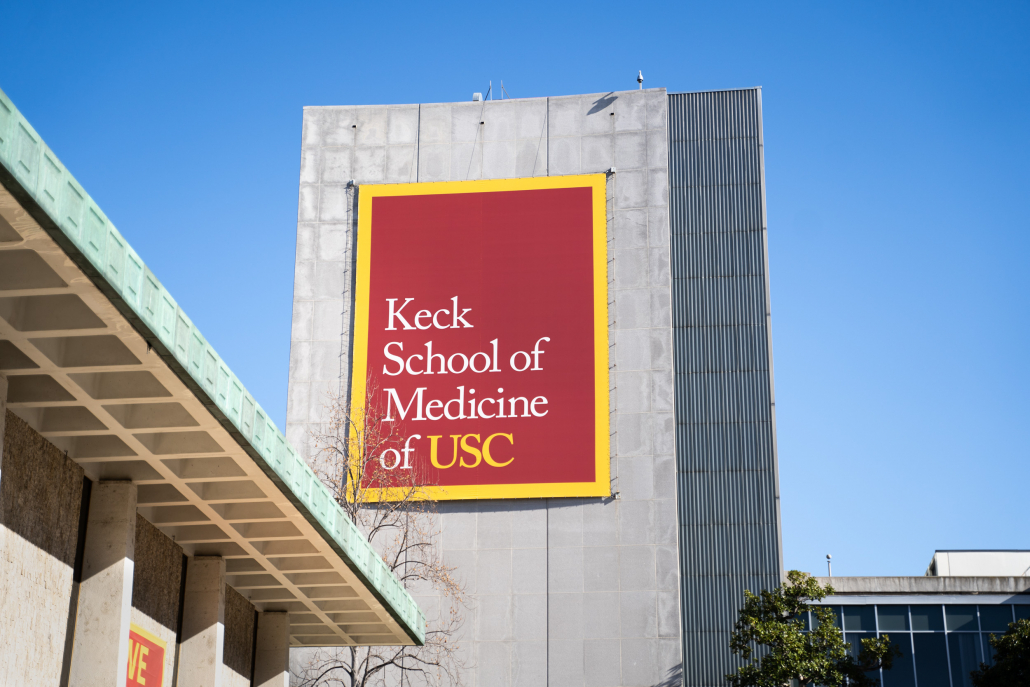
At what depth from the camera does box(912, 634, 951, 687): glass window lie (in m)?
48.8

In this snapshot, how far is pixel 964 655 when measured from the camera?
161 feet

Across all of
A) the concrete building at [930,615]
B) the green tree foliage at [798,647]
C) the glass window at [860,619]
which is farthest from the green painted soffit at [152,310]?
the concrete building at [930,615]

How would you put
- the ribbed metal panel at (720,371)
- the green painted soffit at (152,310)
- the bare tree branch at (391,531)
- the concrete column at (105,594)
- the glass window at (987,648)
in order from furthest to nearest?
the glass window at (987,648) < the ribbed metal panel at (720,371) < the bare tree branch at (391,531) < the concrete column at (105,594) < the green painted soffit at (152,310)

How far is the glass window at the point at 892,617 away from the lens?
49531 millimetres

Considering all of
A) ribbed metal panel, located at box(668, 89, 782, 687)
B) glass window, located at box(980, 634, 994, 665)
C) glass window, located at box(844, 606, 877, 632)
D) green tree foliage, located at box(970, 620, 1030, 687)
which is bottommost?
green tree foliage, located at box(970, 620, 1030, 687)

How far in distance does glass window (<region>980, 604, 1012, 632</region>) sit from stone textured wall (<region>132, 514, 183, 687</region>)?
1358 inches

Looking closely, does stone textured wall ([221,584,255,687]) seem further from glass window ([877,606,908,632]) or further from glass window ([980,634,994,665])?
glass window ([980,634,994,665])

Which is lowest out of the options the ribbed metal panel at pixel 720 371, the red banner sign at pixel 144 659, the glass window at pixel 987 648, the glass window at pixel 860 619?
the red banner sign at pixel 144 659

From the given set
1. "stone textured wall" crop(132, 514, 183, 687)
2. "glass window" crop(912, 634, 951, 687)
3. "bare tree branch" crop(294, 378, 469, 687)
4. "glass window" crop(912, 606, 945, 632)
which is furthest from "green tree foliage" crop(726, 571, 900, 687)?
"stone textured wall" crop(132, 514, 183, 687)

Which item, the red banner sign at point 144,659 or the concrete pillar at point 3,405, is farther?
the red banner sign at point 144,659

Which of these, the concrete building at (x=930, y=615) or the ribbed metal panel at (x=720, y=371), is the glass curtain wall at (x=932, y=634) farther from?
the ribbed metal panel at (x=720, y=371)

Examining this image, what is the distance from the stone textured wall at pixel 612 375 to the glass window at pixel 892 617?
8817 mm

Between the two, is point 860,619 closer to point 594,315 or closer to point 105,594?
point 594,315

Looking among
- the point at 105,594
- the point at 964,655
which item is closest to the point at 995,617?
the point at 964,655
